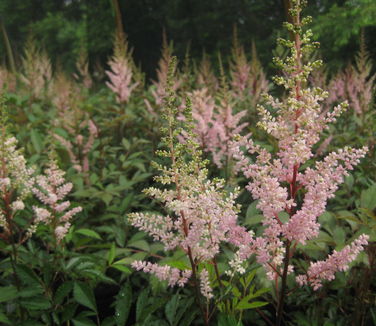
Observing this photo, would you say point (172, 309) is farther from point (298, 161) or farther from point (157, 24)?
point (157, 24)

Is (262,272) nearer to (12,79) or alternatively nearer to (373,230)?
(373,230)

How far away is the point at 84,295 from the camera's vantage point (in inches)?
72.9

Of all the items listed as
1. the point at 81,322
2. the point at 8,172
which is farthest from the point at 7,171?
the point at 81,322

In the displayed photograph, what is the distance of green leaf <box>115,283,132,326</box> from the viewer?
1673 millimetres

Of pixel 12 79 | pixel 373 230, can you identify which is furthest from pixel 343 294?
pixel 12 79

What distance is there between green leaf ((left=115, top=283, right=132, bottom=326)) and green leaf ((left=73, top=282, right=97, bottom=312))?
0.16 m

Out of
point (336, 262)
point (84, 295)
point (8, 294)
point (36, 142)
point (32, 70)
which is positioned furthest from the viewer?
point (32, 70)

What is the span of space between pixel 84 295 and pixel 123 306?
0.79ft

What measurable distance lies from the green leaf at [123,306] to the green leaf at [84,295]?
0.52 ft

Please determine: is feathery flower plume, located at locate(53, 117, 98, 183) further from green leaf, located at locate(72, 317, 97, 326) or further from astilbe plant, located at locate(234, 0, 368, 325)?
astilbe plant, located at locate(234, 0, 368, 325)

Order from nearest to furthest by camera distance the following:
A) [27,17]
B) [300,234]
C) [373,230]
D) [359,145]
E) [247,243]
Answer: [300,234] < [247,243] < [373,230] < [359,145] < [27,17]

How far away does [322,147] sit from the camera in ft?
10.6

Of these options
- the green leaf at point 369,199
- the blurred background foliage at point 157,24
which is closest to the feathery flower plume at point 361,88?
the green leaf at point 369,199

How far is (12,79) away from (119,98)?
342 centimetres
